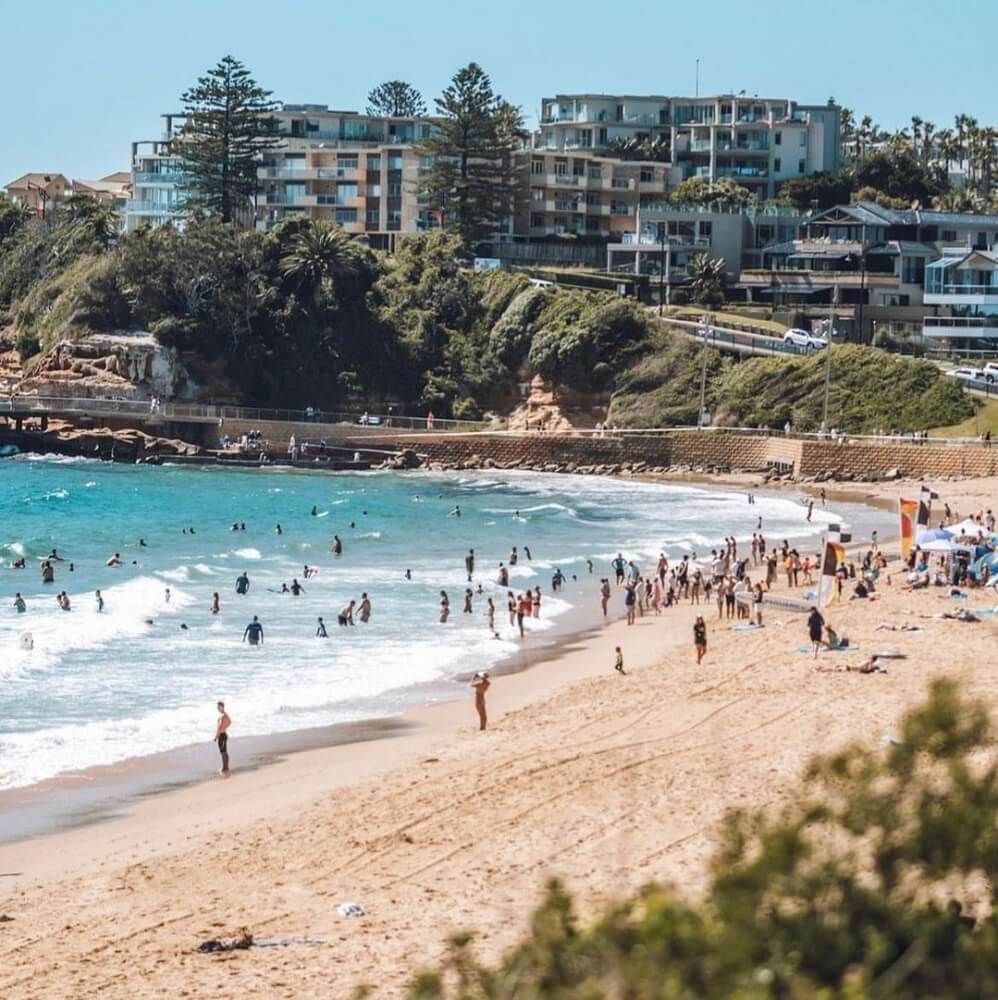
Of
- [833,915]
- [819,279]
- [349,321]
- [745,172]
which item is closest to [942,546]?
[833,915]

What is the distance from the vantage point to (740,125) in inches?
3610

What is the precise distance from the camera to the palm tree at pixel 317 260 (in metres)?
74.4

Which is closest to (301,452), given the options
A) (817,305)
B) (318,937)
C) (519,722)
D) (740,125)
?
(817,305)

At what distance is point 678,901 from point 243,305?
2692 inches

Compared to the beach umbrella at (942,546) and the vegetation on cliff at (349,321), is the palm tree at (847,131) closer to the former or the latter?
the vegetation on cliff at (349,321)

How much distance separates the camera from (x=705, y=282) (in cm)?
7612

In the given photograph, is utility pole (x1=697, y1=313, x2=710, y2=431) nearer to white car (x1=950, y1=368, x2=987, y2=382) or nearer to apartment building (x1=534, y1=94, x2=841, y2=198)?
white car (x1=950, y1=368, x2=987, y2=382)

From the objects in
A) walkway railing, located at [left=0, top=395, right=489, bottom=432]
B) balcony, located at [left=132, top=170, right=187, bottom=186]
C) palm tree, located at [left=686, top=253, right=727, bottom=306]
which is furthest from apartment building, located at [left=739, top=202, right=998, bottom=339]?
balcony, located at [left=132, top=170, right=187, bottom=186]

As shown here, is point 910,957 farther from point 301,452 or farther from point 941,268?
point 941,268

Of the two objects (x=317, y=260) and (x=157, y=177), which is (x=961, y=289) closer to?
(x=317, y=260)

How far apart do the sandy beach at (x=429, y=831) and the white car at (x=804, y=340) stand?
140ft

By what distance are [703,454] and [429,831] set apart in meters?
47.6

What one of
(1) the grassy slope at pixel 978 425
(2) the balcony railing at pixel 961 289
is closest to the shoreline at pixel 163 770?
(1) the grassy slope at pixel 978 425

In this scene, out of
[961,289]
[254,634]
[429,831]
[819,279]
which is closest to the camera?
[429,831]
